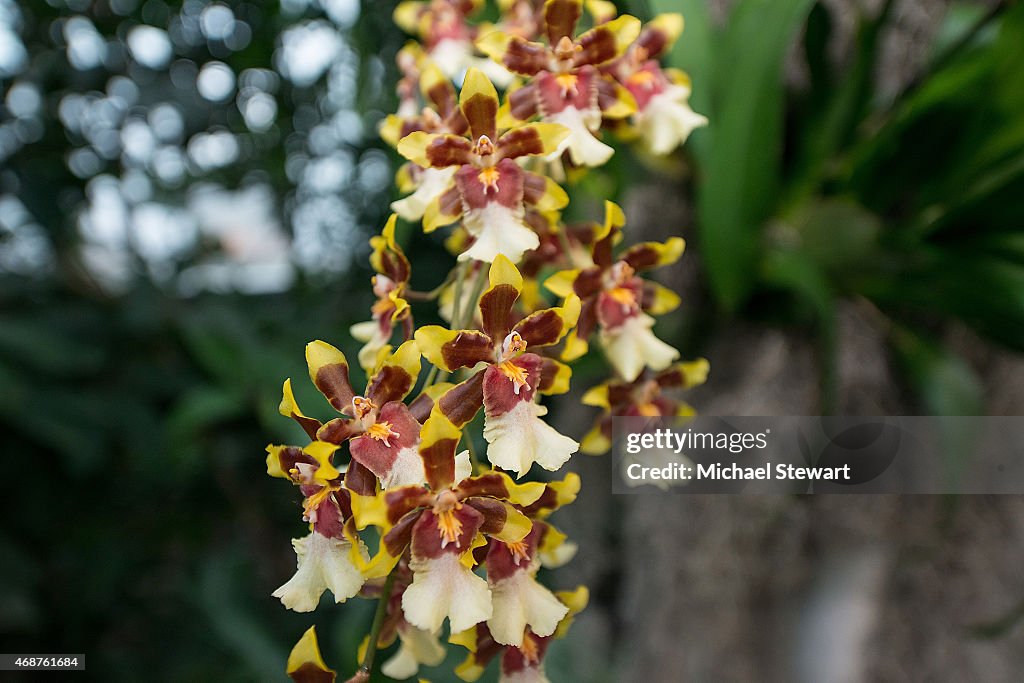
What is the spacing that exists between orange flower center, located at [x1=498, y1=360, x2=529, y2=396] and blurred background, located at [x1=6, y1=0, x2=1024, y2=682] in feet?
0.97

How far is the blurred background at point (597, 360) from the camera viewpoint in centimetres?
65

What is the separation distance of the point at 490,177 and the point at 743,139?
1.17ft

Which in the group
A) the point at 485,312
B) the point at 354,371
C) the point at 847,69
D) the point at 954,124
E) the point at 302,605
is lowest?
the point at 302,605

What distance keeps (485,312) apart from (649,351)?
128mm

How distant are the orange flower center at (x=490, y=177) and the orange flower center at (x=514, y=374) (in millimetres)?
93

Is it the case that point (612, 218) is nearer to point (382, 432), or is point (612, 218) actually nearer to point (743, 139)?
point (382, 432)

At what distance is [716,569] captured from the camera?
0.78 m

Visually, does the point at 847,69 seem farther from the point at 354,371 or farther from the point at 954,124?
the point at 354,371

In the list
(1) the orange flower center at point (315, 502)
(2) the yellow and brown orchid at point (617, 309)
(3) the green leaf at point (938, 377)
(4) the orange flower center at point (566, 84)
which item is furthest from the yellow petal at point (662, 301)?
(3) the green leaf at point (938, 377)

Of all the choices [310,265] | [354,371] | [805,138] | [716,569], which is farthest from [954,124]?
[310,265]

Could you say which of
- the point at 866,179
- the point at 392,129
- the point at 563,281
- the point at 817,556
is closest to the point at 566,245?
the point at 563,281

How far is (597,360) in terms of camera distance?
0.64 metres

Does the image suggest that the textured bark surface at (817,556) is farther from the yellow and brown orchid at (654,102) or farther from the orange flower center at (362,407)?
the orange flower center at (362,407)

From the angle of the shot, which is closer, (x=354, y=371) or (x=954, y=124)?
(x=954, y=124)
